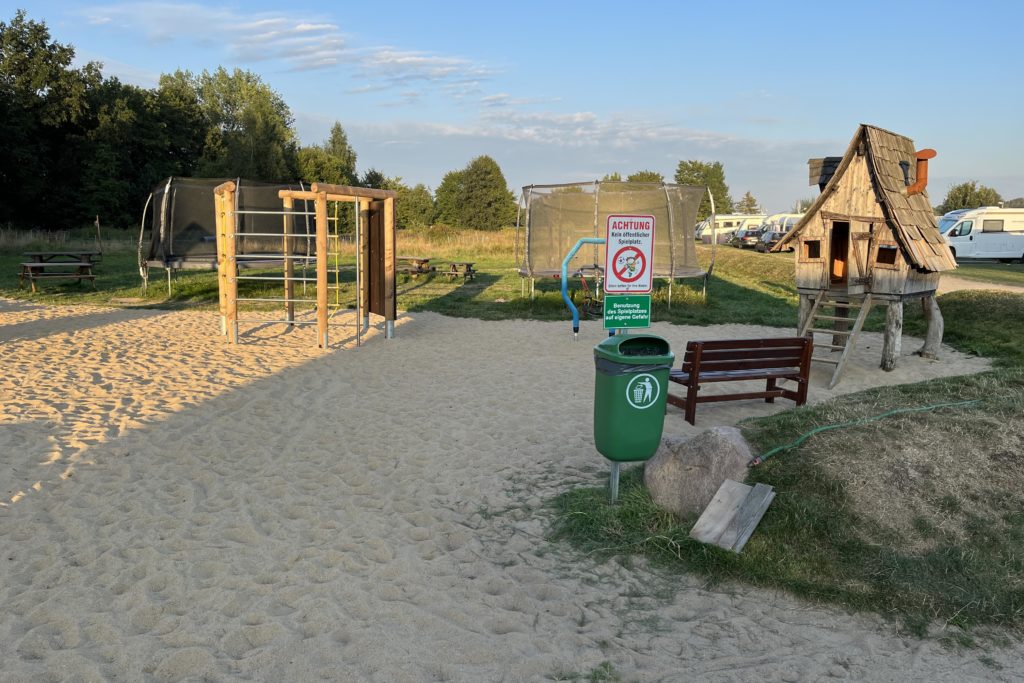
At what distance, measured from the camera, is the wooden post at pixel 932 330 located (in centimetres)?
1128

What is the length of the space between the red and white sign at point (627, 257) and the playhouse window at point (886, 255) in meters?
6.09

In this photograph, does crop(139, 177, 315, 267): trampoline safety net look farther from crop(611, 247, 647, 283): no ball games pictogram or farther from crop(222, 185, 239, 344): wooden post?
crop(611, 247, 647, 283): no ball games pictogram

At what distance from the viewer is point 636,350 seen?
5039 millimetres

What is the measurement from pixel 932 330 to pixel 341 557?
406 inches

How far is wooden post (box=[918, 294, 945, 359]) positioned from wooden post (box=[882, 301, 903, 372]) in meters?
1.13

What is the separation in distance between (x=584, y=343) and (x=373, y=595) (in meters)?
8.94

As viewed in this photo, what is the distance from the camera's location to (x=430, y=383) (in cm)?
945

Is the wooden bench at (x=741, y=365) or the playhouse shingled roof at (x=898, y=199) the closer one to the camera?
the wooden bench at (x=741, y=365)

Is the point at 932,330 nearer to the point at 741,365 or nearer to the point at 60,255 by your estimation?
the point at 741,365

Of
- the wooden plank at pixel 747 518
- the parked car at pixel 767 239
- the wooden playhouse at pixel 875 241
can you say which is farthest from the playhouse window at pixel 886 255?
the parked car at pixel 767 239

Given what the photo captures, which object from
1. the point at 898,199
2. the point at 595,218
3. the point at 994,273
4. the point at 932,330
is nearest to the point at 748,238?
the point at 994,273

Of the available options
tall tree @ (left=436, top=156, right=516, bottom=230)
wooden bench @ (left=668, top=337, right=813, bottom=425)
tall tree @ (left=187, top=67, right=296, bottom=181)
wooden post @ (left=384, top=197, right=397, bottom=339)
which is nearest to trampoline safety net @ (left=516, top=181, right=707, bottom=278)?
wooden post @ (left=384, top=197, right=397, bottom=339)

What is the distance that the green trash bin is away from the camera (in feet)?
16.1

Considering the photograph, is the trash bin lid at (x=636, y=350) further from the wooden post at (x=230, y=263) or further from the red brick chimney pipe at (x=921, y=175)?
the wooden post at (x=230, y=263)
